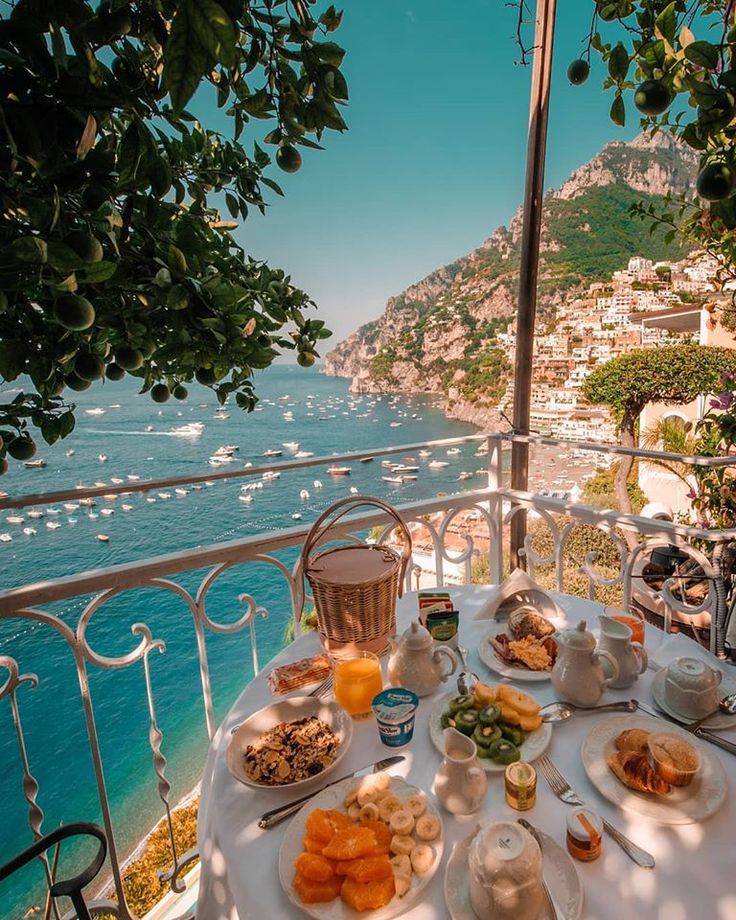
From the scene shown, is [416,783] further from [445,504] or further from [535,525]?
[535,525]

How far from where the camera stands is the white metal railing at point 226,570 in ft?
4.01

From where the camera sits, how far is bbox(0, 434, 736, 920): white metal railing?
1.22 m

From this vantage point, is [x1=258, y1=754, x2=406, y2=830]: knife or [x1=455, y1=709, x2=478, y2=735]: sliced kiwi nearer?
[x1=258, y1=754, x2=406, y2=830]: knife

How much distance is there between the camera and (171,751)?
10.9m

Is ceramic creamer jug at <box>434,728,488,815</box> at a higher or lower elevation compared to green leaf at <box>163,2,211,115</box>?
lower

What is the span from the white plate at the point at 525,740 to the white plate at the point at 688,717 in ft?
0.79

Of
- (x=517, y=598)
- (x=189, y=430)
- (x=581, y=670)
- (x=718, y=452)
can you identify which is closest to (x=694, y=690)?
(x=581, y=670)

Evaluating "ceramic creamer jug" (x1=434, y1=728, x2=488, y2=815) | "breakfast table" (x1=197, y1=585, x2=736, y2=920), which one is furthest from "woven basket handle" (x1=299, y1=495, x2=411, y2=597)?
"ceramic creamer jug" (x1=434, y1=728, x2=488, y2=815)

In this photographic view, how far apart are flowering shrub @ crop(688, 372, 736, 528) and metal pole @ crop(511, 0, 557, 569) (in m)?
0.91

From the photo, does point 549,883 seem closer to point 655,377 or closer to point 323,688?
point 323,688

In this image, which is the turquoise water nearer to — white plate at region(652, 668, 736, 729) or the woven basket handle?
the woven basket handle

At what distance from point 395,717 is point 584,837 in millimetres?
329

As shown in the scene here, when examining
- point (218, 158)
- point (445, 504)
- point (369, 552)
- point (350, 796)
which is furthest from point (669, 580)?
point (218, 158)

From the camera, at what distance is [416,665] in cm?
97
